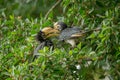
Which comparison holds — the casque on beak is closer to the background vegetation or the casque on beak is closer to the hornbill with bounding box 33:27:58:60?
the hornbill with bounding box 33:27:58:60

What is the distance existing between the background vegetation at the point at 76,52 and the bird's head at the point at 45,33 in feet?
0.26

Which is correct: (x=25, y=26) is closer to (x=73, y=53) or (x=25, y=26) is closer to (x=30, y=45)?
(x=30, y=45)

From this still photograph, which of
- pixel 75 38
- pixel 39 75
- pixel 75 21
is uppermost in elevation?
pixel 75 21

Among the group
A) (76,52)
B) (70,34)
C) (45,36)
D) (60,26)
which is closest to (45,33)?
(45,36)

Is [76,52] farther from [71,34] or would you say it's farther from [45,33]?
[45,33]

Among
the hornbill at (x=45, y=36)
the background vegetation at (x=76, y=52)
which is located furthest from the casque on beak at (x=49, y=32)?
the background vegetation at (x=76, y=52)

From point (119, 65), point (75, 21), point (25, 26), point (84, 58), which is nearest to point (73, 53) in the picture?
point (84, 58)

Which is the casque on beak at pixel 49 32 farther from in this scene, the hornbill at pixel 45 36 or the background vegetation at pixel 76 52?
the background vegetation at pixel 76 52

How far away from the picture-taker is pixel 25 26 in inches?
A: 186

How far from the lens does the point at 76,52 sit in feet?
12.1

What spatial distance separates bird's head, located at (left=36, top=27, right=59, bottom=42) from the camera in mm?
4230

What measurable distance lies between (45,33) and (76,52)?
61cm

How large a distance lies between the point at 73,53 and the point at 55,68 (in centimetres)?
17

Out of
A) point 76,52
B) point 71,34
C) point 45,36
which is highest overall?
point 45,36
